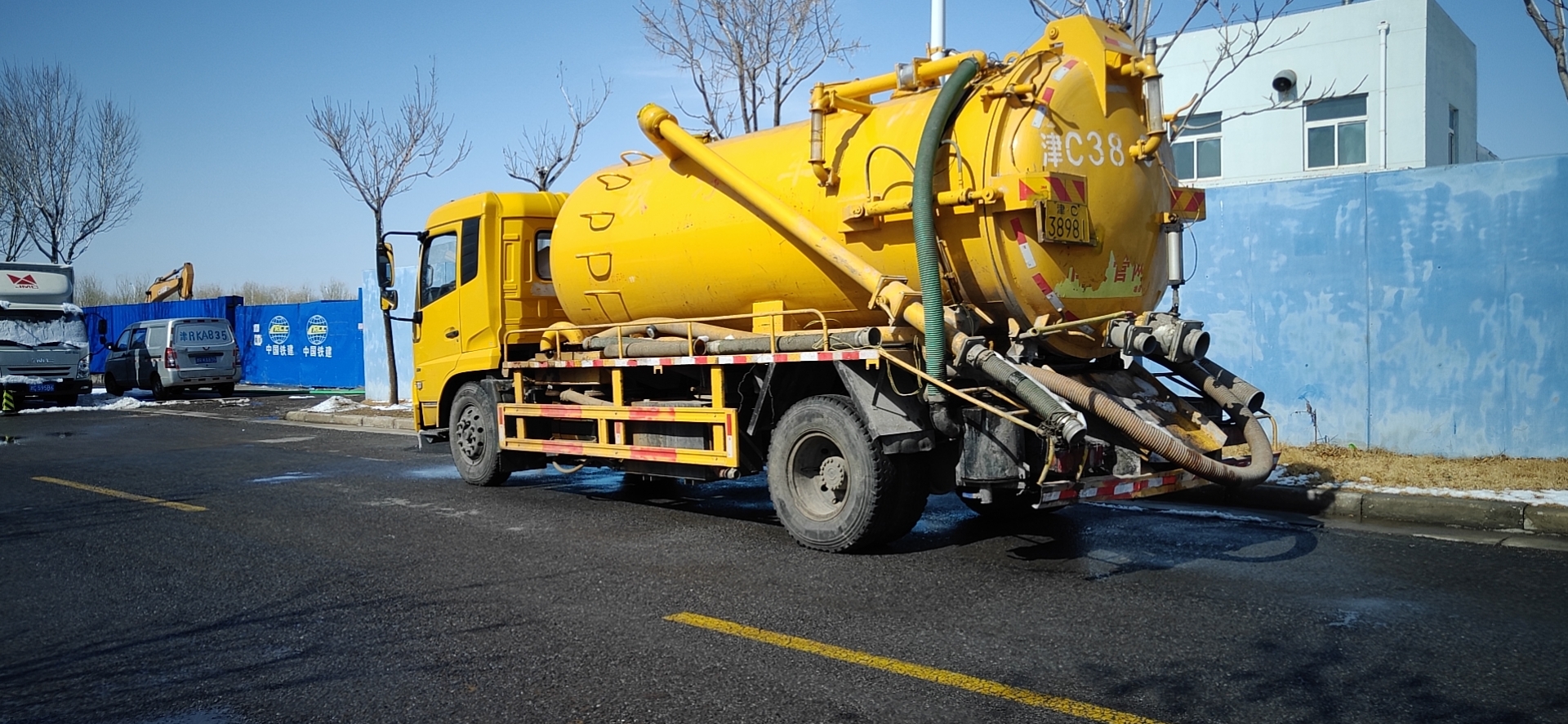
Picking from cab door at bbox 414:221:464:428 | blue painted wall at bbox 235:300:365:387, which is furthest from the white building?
blue painted wall at bbox 235:300:365:387

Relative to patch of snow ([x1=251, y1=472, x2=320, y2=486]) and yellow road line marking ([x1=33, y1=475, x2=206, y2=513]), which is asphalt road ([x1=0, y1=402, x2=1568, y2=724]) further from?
patch of snow ([x1=251, y1=472, x2=320, y2=486])

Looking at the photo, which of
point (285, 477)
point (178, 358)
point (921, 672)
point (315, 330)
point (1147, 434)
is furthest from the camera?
point (315, 330)

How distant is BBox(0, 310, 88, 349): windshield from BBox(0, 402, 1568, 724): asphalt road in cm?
1591

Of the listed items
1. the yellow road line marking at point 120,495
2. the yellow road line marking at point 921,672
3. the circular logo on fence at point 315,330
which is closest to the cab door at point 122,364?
the circular logo on fence at point 315,330

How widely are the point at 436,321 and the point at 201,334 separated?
17576mm

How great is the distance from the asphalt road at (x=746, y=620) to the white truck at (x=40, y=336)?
15.8m

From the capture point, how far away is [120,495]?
10.2 metres

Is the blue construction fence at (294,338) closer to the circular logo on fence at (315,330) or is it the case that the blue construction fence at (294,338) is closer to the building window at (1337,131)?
the circular logo on fence at (315,330)

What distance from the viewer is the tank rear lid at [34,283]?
867 inches

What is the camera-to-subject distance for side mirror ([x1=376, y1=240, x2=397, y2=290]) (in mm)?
11500

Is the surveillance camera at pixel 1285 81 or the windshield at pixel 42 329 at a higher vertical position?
the surveillance camera at pixel 1285 81

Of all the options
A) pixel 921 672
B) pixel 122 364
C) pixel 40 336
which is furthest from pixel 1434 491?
pixel 122 364

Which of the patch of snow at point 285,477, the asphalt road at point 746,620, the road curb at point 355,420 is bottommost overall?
the asphalt road at point 746,620

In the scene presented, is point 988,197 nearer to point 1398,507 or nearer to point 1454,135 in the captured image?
point 1398,507
